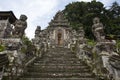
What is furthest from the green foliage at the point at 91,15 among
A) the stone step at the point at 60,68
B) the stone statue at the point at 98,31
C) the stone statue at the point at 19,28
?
the stone statue at the point at 19,28

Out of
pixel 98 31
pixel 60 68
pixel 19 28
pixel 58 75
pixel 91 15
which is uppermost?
pixel 91 15

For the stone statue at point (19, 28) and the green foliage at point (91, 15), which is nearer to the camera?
the stone statue at point (19, 28)

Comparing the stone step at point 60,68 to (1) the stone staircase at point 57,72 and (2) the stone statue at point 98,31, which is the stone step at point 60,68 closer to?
(1) the stone staircase at point 57,72

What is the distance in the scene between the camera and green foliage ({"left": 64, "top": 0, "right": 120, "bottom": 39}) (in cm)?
3278

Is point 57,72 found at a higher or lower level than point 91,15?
lower

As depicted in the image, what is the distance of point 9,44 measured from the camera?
7.96 metres

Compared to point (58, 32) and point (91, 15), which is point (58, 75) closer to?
point (58, 32)

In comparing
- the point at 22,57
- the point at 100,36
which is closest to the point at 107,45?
the point at 100,36

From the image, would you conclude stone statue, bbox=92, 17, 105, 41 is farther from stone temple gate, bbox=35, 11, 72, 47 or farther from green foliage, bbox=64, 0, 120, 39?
green foliage, bbox=64, 0, 120, 39

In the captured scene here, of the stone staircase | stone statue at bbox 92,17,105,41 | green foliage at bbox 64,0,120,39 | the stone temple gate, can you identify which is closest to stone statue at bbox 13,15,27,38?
the stone staircase

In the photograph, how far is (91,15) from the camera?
33.6m

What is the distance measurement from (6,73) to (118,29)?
28572 millimetres

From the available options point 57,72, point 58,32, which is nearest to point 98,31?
point 57,72

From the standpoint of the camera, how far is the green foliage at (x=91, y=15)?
3278 cm
